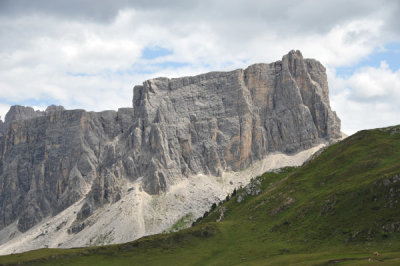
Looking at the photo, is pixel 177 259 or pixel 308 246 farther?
pixel 177 259

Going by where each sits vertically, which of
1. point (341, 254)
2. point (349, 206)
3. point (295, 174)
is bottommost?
point (341, 254)

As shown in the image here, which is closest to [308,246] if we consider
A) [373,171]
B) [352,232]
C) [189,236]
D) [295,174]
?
[352,232]

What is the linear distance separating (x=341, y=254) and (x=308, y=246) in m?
16.7

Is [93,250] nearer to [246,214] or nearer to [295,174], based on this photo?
[246,214]

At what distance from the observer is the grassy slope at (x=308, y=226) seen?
100562mm

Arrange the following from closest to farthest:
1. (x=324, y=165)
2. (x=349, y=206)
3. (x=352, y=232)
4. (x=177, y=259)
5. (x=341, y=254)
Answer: (x=341, y=254) < (x=352, y=232) < (x=349, y=206) < (x=177, y=259) < (x=324, y=165)

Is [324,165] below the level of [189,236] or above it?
above

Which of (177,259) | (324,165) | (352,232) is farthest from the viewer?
(324,165)

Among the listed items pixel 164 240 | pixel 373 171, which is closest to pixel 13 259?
pixel 164 240

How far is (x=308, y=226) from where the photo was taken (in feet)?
393

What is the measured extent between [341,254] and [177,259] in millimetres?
47205

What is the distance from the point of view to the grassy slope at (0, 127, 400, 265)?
101 meters

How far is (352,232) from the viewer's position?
10450cm

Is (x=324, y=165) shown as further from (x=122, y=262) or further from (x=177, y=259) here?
(x=122, y=262)
